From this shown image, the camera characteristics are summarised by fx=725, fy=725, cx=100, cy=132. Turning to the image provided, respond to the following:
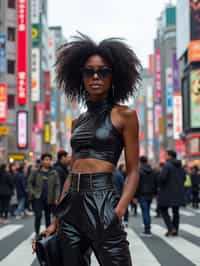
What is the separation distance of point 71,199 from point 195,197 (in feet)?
79.1

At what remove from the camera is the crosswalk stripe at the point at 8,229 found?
1485 cm

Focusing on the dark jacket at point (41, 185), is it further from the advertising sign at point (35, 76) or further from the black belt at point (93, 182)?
the advertising sign at point (35, 76)

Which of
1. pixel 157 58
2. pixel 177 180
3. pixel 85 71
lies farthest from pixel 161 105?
pixel 85 71

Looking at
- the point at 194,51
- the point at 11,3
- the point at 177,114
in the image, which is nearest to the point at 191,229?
the point at 11,3

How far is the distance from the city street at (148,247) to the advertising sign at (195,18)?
6311cm

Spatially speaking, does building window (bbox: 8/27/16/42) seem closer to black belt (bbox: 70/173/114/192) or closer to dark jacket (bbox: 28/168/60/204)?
dark jacket (bbox: 28/168/60/204)

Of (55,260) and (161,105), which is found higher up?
(161,105)

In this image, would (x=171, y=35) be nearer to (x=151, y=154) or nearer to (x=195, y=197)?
(x=151, y=154)

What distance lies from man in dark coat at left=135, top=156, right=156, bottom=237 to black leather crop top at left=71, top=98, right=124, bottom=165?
10148 millimetres

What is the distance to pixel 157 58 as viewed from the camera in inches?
4825

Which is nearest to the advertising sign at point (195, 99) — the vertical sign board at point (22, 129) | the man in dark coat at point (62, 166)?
the vertical sign board at point (22, 129)

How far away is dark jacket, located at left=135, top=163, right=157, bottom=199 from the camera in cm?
1463

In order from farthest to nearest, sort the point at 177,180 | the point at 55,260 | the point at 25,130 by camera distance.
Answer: the point at 25,130
the point at 177,180
the point at 55,260

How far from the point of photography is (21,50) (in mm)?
52938
